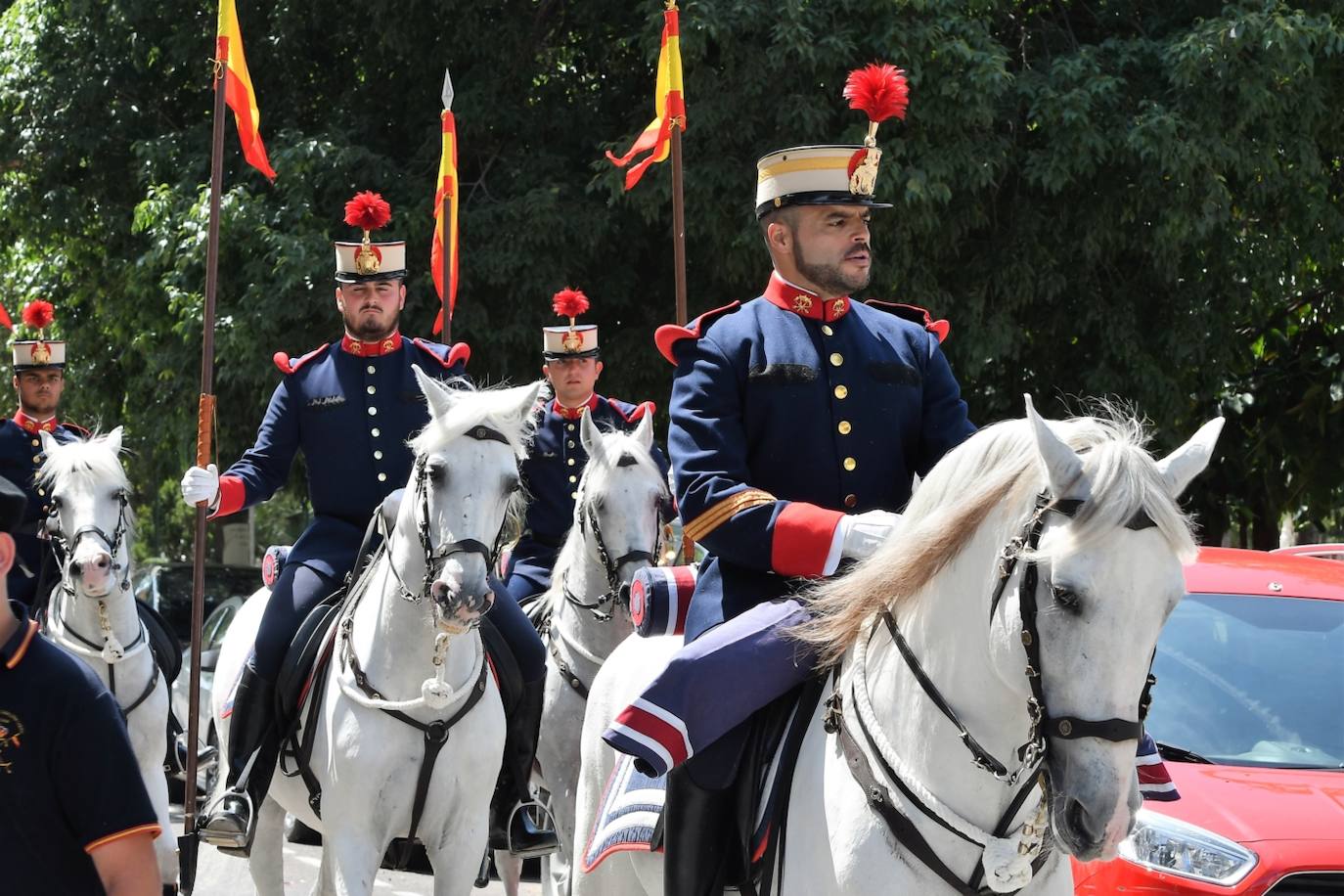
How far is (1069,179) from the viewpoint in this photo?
12281 mm

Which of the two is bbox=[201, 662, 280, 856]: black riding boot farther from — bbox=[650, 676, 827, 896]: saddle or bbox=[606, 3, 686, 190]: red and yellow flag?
bbox=[606, 3, 686, 190]: red and yellow flag

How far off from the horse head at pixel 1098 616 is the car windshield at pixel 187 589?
39.2ft

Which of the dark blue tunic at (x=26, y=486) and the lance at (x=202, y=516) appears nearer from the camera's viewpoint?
the lance at (x=202, y=516)

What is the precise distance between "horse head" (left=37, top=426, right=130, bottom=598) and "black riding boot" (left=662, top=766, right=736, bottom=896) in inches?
204

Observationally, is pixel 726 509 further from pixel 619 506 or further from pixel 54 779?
pixel 619 506

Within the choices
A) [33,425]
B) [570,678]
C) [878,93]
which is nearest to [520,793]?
[570,678]

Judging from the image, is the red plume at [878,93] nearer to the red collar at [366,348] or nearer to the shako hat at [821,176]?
the shako hat at [821,176]

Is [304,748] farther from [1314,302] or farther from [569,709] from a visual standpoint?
[1314,302]

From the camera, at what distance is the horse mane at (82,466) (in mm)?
8562

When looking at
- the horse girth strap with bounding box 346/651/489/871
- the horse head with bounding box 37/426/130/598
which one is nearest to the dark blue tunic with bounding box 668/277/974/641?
the horse girth strap with bounding box 346/651/489/871

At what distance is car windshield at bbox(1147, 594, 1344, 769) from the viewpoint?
589 cm

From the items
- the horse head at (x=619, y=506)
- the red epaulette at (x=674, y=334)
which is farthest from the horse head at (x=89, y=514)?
the red epaulette at (x=674, y=334)

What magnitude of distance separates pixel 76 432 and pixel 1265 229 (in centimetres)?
874

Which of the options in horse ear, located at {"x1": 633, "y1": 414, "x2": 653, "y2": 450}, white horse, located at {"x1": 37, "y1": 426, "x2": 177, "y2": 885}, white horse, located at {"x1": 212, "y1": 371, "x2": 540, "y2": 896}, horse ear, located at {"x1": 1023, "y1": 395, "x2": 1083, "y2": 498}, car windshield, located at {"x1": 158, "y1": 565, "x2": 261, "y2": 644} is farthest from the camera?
car windshield, located at {"x1": 158, "y1": 565, "x2": 261, "y2": 644}
